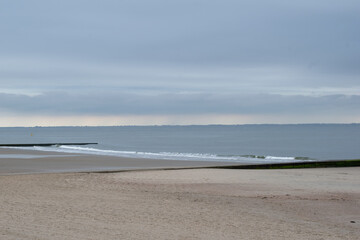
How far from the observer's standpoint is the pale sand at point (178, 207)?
10.6m

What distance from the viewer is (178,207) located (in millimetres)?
14062

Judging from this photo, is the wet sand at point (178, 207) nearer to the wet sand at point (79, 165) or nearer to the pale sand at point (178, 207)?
the pale sand at point (178, 207)

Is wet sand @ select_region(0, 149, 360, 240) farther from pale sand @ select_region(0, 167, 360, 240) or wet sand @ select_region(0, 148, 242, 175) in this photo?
wet sand @ select_region(0, 148, 242, 175)

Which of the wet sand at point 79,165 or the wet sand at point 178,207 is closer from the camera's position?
the wet sand at point 178,207

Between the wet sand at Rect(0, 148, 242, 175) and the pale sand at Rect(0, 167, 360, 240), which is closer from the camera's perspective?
the pale sand at Rect(0, 167, 360, 240)

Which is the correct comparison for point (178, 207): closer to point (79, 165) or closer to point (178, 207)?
point (178, 207)

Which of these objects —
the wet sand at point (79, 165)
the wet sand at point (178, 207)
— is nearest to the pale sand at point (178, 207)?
the wet sand at point (178, 207)

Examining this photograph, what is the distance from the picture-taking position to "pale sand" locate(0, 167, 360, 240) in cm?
1065

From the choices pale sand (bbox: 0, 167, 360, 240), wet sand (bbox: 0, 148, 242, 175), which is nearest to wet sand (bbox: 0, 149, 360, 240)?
pale sand (bbox: 0, 167, 360, 240)

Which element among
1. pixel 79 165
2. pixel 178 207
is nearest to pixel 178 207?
pixel 178 207

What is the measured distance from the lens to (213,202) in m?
15.3

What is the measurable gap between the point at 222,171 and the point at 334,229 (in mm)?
14548

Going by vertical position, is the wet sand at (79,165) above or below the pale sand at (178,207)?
above

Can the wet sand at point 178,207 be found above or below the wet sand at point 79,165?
below
